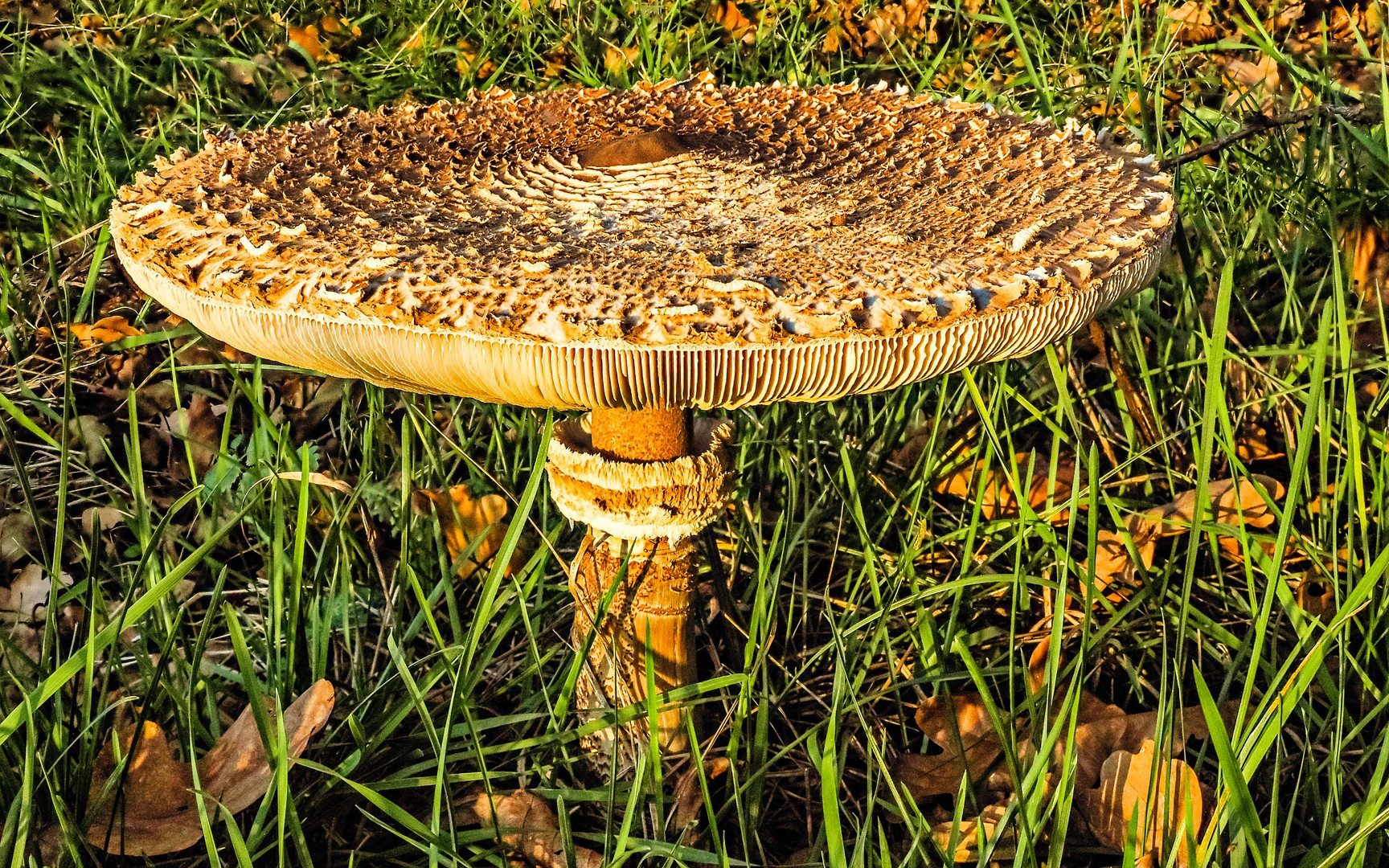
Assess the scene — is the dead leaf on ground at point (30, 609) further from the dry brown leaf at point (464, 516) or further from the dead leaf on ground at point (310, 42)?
the dead leaf on ground at point (310, 42)

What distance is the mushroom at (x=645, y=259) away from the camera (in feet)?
5.45

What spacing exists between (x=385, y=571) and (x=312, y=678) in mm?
594

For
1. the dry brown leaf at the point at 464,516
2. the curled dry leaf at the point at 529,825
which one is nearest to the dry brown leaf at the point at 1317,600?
the curled dry leaf at the point at 529,825

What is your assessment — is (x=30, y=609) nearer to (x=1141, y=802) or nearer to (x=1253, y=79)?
(x=1141, y=802)

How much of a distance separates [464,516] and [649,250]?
1387 mm

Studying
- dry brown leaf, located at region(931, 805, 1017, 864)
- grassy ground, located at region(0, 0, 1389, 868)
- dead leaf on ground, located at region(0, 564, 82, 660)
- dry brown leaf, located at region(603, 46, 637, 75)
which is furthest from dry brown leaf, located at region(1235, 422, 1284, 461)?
dead leaf on ground, located at region(0, 564, 82, 660)

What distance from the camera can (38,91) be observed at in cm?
420

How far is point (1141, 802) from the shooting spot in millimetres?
2010

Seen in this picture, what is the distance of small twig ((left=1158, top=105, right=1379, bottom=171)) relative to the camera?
285 cm

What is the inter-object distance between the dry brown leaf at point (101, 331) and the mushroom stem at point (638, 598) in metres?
1.95

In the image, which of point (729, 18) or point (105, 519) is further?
point (729, 18)

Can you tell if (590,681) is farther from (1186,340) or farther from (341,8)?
(341,8)

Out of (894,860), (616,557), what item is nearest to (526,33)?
(616,557)

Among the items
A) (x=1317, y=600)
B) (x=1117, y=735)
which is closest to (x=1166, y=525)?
(x=1317, y=600)
